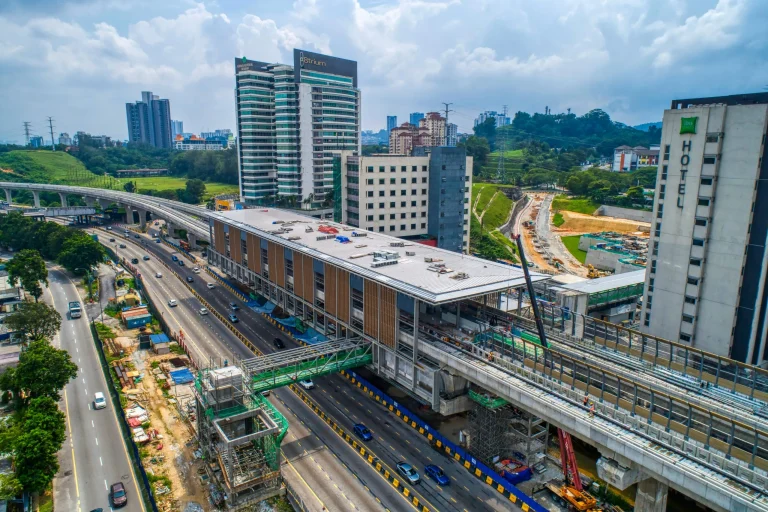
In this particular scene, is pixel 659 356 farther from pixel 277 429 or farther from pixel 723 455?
pixel 277 429

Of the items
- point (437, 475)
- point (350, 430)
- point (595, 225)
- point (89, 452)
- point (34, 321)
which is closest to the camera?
point (437, 475)

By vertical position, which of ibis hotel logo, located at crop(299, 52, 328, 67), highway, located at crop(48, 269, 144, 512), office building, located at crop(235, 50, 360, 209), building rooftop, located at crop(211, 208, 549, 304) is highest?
ibis hotel logo, located at crop(299, 52, 328, 67)

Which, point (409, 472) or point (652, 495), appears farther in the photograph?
point (409, 472)

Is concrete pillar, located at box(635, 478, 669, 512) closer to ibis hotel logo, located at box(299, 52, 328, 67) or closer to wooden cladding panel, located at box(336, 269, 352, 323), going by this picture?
wooden cladding panel, located at box(336, 269, 352, 323)

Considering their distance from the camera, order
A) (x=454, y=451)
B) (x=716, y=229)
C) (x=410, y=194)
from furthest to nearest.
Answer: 1. (x=410, y=194)
2. (x=716, y=229)
3. (x=454, y=451)

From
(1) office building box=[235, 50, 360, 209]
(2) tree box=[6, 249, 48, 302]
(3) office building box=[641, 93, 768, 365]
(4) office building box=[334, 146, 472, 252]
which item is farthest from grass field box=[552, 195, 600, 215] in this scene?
(2) tree box=[6, 249, 48, 302]

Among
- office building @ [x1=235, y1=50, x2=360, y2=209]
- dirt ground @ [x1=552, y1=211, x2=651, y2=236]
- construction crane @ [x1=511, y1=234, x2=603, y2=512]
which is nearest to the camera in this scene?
construction crane @ [x1=511, y1=234, x2=603, y2=512]

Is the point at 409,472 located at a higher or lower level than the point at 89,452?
higher

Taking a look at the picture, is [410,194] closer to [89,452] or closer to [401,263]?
[401,263]

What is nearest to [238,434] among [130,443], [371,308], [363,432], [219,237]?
[130,443]
